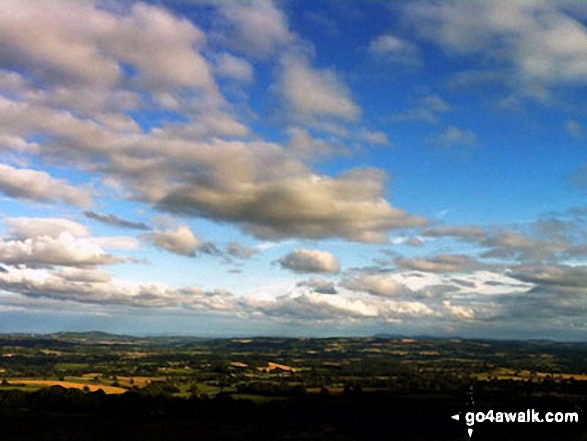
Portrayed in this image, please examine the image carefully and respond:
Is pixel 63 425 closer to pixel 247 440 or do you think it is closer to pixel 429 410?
pixel 247 440

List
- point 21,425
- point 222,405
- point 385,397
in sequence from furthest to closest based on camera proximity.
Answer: point 385,397 < point 222,405 < point 21,425

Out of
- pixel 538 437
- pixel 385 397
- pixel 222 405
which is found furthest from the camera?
pixel 385 397

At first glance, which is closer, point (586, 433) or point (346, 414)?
point (586, 433)

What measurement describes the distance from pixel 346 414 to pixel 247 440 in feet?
147

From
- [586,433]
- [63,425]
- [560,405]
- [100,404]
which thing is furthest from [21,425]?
[560,405]

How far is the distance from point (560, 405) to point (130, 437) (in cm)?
12510

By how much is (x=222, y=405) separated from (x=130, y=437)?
45.2 m

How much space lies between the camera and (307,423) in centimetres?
14638

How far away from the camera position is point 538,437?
120938 millimetres

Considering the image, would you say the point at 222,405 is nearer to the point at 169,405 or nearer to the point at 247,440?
the point at 169,405

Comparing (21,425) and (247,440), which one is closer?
(247,440)

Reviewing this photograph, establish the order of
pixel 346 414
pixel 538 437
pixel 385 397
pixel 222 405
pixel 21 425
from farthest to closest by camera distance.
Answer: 1. pixel 385 397
2. pixel 222 405
3. pixel 346 414
4. pixel 21 425
5. pixel 538 437

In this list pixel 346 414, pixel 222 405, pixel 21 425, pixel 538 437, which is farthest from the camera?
pixel 222 405

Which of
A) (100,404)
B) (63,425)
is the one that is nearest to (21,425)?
(63,425)
